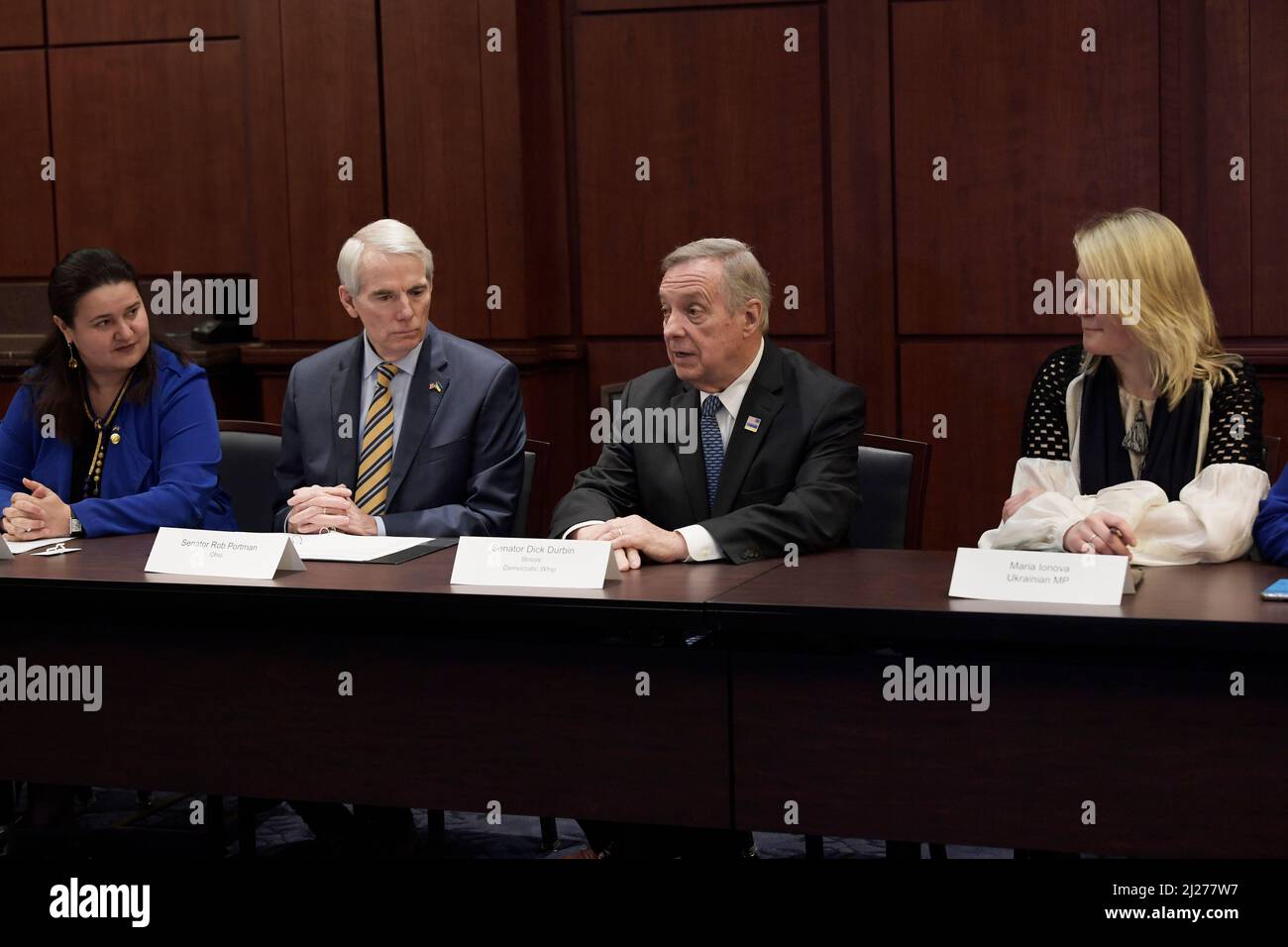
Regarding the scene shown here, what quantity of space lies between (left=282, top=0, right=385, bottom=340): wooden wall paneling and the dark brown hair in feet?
4.85

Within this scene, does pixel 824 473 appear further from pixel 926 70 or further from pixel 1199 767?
pixel 926 70

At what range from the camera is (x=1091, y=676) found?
2072 mm

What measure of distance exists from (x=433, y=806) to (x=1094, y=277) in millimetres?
1579

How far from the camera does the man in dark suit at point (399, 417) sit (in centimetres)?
334

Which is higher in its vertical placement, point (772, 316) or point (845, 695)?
point (772, 316)

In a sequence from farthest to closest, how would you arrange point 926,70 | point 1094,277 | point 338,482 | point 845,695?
point 926,70, point 338,482, point 1094,277, point 845,695

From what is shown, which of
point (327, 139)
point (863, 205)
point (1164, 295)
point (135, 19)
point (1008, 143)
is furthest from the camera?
point (135, 19)

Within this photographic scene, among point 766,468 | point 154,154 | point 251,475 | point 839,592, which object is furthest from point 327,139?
point 839,592

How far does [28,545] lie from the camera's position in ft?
10.1

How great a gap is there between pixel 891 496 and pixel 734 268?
0.60 metres

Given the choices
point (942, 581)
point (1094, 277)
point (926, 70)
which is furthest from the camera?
point (926, 70)

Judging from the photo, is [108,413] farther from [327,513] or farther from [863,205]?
[863,205]
